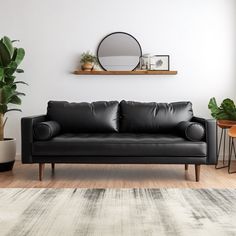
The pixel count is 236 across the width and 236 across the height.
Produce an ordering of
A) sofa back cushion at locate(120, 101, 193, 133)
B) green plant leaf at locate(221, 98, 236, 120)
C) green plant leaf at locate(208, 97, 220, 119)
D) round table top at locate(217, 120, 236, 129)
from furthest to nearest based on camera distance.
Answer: green plant leaf at locate(208, 97, 220, 119) → green plant leaf at locate(221, 98, 236, 120) → round table top at locate(217, 120, 236, 129) → sofa back cushion at locate(120, 101, 193, 133)

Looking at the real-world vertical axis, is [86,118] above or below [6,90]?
below

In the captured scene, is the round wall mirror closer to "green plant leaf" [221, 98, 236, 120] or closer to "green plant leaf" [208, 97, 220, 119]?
"green plant leaf" [208, 97, 220, 119]

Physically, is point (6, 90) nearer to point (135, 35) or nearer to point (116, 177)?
point (116, 177)

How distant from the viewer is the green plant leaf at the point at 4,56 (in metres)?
4.26

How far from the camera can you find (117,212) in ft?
6.22

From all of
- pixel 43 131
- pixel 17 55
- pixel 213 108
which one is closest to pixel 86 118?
pixel 43 131

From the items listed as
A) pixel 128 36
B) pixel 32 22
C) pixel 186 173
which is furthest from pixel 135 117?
pixel 32 22

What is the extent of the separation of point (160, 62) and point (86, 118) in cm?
133

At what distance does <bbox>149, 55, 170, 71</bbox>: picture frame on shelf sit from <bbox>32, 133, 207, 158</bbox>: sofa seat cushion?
141 cm

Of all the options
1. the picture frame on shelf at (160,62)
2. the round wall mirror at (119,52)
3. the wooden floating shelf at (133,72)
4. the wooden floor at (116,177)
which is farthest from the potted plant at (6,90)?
the picture frame on shelf at (160,62)

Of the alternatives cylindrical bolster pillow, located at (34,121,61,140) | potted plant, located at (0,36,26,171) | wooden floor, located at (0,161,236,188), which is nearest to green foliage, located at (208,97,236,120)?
wooden floor, located at (0,161,236,188)

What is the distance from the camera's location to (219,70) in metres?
4.86

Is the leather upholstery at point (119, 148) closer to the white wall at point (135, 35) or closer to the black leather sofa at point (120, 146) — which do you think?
the black leather sofa at point (120, 146)

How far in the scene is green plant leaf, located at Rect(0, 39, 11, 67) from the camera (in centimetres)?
426
